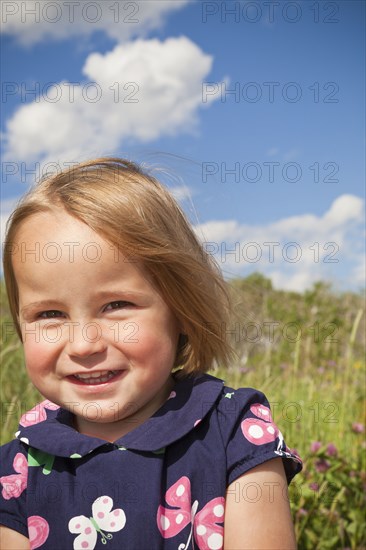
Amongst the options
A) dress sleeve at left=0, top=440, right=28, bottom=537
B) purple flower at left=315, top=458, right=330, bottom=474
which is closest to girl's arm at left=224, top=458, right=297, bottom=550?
Answer: dress sleeve at left=0, top=440, right=28, bottom=537

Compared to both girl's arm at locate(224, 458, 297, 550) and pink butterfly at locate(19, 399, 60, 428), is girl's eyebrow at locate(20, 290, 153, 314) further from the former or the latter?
girl's arm at locate(224, 458, 297, 550)

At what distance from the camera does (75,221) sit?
60.6 inches

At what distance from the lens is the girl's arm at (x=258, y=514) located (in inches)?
56.6

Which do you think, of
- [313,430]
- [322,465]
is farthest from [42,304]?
[313,430]

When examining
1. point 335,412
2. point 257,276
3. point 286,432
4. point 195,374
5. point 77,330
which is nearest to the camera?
point 77,330

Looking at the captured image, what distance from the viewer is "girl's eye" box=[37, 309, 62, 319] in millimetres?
1534

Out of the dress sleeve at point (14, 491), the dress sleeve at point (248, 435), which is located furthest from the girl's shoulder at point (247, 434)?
the dress sleeve at point (14, 491)

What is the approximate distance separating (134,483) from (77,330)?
0.36 m

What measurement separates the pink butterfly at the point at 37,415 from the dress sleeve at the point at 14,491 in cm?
8

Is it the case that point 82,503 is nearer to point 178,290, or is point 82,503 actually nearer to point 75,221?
point 178,290

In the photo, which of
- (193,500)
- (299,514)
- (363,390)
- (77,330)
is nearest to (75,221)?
(77,330)

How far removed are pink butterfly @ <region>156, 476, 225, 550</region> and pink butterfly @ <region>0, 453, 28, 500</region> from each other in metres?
0.36

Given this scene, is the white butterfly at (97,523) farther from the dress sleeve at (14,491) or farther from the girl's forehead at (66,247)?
the girl's forehead at (66,247)

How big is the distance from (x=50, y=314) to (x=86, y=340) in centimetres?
14
